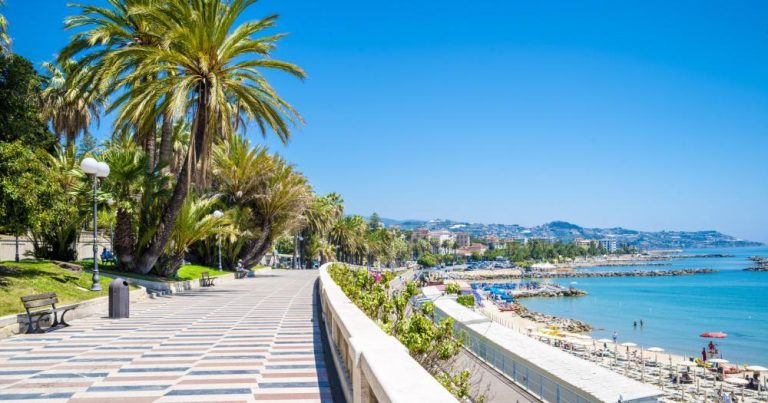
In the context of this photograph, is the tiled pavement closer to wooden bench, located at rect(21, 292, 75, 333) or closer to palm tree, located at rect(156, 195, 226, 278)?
wooden bench, located at rect(21, 292, 75, 333)

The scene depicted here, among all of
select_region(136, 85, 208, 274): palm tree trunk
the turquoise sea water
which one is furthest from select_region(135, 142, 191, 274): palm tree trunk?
the turquoise sea water

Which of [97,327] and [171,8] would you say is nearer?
[97,327]

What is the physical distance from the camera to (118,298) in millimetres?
13750

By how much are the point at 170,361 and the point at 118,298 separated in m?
6.29

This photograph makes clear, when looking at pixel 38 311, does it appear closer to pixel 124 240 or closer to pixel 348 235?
pixel 124 240

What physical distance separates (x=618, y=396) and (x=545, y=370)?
2.44 meters

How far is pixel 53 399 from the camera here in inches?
246

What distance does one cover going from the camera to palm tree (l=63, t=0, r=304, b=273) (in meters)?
19.2

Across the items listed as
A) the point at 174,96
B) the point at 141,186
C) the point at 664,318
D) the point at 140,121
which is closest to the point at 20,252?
the point at 141,186

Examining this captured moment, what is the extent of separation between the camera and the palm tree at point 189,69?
19.2 m

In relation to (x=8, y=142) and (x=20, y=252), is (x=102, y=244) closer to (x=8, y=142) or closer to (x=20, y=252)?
(x=20, y=252)

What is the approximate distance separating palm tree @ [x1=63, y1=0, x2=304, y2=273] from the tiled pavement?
7.61 metres

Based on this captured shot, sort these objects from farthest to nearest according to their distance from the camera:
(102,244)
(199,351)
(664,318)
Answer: (664,318), (102,244), (199,351)

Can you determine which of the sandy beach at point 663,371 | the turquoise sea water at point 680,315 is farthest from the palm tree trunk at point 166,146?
the turquoise sea water at point 680,315
